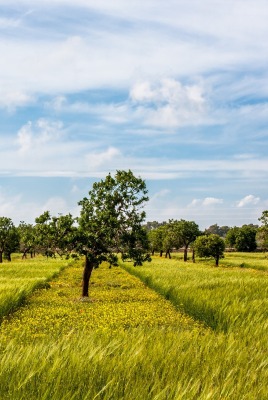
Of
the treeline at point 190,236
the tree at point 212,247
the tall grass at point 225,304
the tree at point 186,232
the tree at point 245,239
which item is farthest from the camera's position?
the tree at point 245,239

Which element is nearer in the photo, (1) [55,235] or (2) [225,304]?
(2) [225,304]

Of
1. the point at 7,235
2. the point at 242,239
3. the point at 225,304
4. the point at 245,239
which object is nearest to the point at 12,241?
the point at 7,235

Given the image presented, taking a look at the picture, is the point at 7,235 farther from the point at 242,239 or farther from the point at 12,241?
the point at 242,239

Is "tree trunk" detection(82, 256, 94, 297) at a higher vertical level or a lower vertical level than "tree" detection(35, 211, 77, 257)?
lower

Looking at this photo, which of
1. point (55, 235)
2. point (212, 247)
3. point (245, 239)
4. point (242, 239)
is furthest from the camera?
point (245, 239)

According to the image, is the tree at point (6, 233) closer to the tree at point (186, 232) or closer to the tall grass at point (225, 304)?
the tree at point (186, 232)

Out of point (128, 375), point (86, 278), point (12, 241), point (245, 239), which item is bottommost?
point (86, 278)

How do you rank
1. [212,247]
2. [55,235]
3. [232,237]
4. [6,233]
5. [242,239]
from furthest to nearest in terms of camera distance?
[232,237] → [242,239] → [6,233] → [212,247] → [55,235]

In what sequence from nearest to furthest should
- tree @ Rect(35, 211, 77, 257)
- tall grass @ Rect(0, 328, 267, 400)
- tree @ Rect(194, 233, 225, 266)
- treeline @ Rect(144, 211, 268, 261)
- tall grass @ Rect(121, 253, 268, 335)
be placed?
tall grass @ Rect(0, 328, 267, 400)
tall grass @ Rect(121, 253, 268, 335)
tree @ Rect(35, 211, 77, 257)
tree @ Rect(194, 233, 225, 266)
treeline @ Rect(144, 211, 268, 261)

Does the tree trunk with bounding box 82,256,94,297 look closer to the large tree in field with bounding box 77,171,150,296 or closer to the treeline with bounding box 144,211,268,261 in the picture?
the large tree in field with bounding box 77,171,150,296

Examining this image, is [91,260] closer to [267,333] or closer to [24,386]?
[267,333]

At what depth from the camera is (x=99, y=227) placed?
24.0m

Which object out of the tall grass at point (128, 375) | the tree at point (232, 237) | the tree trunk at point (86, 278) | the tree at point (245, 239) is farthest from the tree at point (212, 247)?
the tree at point (232, 237)

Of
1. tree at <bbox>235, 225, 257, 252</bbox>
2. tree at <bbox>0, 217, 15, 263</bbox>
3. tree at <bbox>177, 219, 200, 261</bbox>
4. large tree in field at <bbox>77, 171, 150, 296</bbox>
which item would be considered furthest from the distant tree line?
tree at <bbox>235, 225, 257, 252</bbox>
